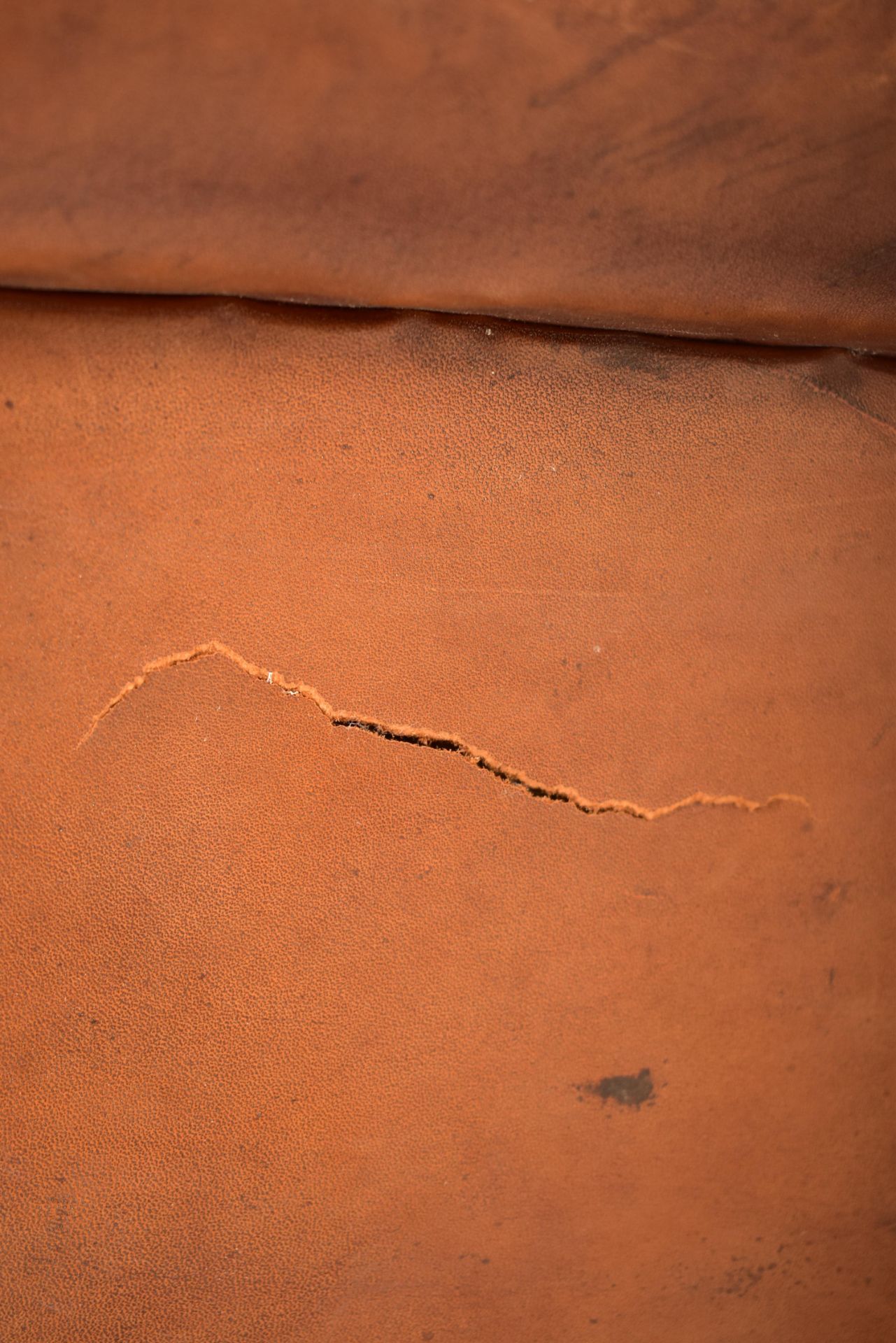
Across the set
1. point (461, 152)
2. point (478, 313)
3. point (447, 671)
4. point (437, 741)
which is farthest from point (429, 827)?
point (461, 152)

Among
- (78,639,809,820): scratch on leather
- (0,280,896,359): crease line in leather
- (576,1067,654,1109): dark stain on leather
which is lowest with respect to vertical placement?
(576,1067,654,1109): dark stain on leather

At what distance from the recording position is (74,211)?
1.13m

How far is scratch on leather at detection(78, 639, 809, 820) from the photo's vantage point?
3.97ft

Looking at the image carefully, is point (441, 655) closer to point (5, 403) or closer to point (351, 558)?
point (351, 558)

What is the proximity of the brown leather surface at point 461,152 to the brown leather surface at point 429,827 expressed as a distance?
0.08 m

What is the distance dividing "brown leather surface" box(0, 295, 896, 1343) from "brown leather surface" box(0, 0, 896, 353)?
8cm

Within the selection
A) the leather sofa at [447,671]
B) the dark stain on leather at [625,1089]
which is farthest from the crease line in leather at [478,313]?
the dark stain on leather at [625,1089]

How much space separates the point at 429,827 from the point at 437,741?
131 mm

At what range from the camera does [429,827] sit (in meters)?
1.24

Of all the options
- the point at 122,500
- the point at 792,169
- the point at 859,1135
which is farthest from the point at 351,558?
the point at 859,1135

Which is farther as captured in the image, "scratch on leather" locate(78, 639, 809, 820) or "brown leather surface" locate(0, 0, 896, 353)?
"scratch on leather" locate(78, 639, 809, 820)

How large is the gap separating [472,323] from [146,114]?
0.52 m

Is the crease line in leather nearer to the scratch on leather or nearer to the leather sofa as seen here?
the leather sofa

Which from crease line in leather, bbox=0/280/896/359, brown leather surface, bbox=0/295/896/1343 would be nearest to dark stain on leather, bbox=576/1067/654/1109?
brown leather surface, bbox=0/295/896/1343
